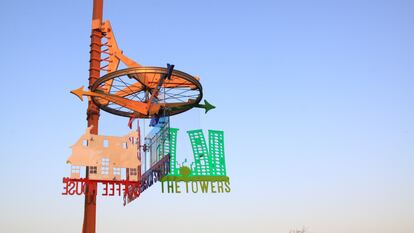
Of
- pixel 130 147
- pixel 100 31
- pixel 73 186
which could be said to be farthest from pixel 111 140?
pixel 100 31

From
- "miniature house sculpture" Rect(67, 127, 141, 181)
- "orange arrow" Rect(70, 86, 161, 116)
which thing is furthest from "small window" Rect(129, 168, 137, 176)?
"orange arrow" Rect(70, 86, 161, 116)

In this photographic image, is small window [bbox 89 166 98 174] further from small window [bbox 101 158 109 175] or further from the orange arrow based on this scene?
the orange arrow

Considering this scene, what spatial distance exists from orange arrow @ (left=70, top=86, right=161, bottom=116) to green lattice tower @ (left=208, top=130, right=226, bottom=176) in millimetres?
2701

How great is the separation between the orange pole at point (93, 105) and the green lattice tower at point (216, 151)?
4808mm

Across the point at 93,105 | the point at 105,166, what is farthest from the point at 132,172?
the point at 93,105

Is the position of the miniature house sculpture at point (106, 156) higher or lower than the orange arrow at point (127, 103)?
lower

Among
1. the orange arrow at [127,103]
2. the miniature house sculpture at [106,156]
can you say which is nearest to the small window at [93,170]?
the miniature house sculpture at [106,156]

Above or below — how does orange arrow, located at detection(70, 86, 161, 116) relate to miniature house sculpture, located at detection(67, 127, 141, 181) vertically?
above

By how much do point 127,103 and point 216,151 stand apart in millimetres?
4259

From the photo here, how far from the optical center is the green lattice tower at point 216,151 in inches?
864

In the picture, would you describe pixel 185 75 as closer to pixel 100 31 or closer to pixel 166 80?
pixel 166 80

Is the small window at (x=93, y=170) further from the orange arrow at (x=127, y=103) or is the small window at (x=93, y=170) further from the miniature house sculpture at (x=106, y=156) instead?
the orange arrow at (x=127, y=103)

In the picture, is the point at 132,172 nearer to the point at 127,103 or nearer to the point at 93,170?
the point at 93,170

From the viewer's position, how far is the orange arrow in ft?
69.2
